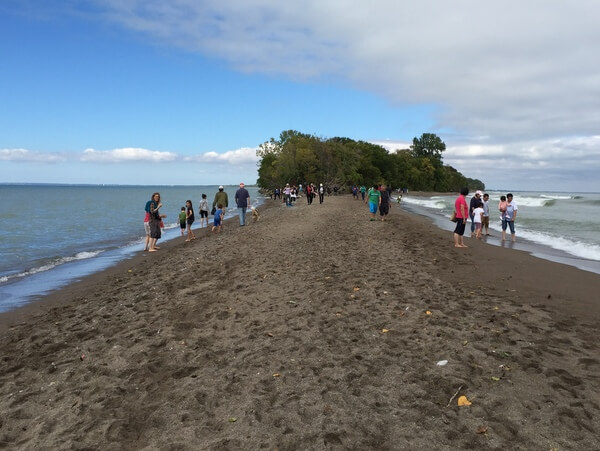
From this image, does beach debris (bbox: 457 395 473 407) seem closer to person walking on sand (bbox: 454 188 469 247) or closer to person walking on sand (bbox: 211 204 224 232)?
person walking on sand (bbox: 454 188 469 247)

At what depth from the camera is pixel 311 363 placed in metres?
4.87

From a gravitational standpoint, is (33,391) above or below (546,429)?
below

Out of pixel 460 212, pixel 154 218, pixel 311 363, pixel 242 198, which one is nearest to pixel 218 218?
pixel 242 198

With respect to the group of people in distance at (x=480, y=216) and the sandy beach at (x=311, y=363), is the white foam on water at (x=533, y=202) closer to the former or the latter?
the group of people in distance at (x=480, y=216)

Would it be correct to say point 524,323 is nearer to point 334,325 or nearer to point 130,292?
point 334,325

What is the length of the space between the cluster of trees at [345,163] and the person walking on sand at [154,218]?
2466 centimetres

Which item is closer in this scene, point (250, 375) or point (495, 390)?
point (495, 390)

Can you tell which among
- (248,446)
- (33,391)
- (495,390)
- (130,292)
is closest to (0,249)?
(130,292)

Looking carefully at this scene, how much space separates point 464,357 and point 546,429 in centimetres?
138

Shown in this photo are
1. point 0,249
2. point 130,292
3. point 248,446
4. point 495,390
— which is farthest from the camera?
point 0,249

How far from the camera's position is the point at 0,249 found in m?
18.3

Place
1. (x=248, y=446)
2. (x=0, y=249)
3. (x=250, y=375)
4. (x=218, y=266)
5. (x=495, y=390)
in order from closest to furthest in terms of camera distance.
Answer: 1. (x=248, y=446)
2. (x=495, y=390)
3. (x=250, y=375)
4. (x=218, y=266)
5. (x=0, y=249)

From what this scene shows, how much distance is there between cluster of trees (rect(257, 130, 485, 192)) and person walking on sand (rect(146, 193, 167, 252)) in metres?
24.7

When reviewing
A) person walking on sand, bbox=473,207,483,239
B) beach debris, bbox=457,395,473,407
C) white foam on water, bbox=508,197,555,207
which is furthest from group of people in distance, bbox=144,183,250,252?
white foam on water, bbox=508,197,555,207
